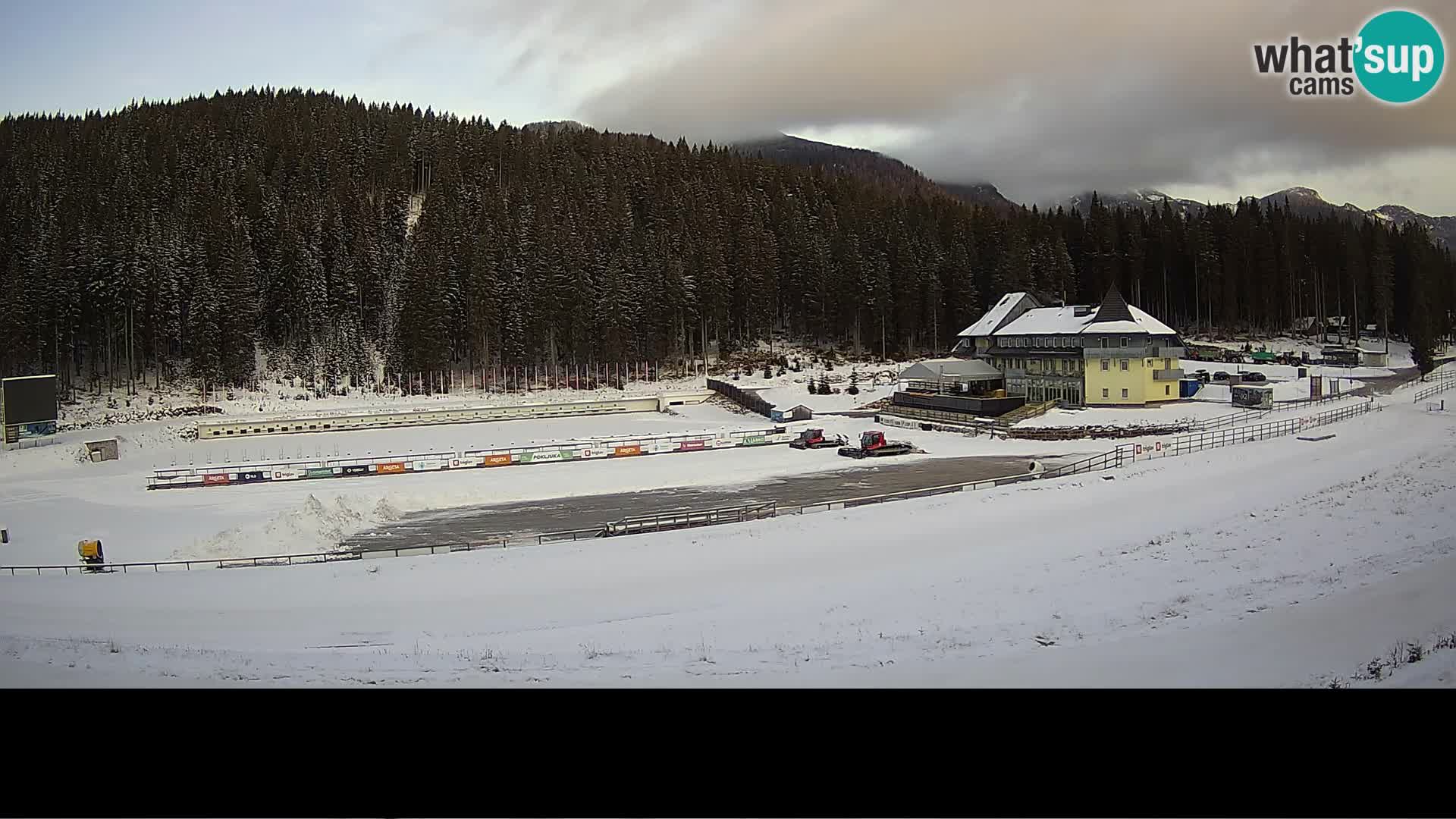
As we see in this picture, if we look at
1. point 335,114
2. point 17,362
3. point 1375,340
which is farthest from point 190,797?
point 335,114

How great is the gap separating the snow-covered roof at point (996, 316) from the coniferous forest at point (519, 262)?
16.0 meters

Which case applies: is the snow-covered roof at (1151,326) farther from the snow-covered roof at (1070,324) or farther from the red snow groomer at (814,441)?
the red snow groomer at (814,441)

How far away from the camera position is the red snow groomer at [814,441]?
45.2 m

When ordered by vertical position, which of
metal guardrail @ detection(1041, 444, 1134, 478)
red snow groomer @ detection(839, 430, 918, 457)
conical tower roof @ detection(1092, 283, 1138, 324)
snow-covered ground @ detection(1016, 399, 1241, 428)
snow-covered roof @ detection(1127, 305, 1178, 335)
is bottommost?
metal guardrail @ detection(1041, 444, 1134, 478)

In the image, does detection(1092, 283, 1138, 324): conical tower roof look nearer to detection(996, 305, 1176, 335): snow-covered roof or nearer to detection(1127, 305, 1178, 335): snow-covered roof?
detection(996, 305, 1176, 335): snow-covered roof

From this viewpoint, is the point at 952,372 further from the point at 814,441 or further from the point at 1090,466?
the point at 1090,466

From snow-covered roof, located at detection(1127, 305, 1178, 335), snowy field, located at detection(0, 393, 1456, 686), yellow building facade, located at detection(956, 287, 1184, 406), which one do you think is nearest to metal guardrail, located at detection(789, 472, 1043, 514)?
snowy field, located at detection(0, 393, 1456, 686)

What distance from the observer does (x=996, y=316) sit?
64688mm

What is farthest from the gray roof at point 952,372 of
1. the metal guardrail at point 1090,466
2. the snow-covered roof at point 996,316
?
the metal guardrail at point 1090,466

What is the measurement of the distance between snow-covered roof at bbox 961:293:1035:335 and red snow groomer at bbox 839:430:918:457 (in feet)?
78.5

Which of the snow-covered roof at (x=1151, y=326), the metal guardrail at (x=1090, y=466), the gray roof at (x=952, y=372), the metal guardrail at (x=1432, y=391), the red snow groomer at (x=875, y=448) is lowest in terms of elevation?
the metal guardrail at (x=1090, y=466)

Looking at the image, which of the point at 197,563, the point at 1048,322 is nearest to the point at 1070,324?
the point at 1048,322

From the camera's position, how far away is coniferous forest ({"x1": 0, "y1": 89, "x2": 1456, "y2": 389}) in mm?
71000

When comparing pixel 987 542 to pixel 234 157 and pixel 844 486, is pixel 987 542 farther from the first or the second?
pixel 234 157
